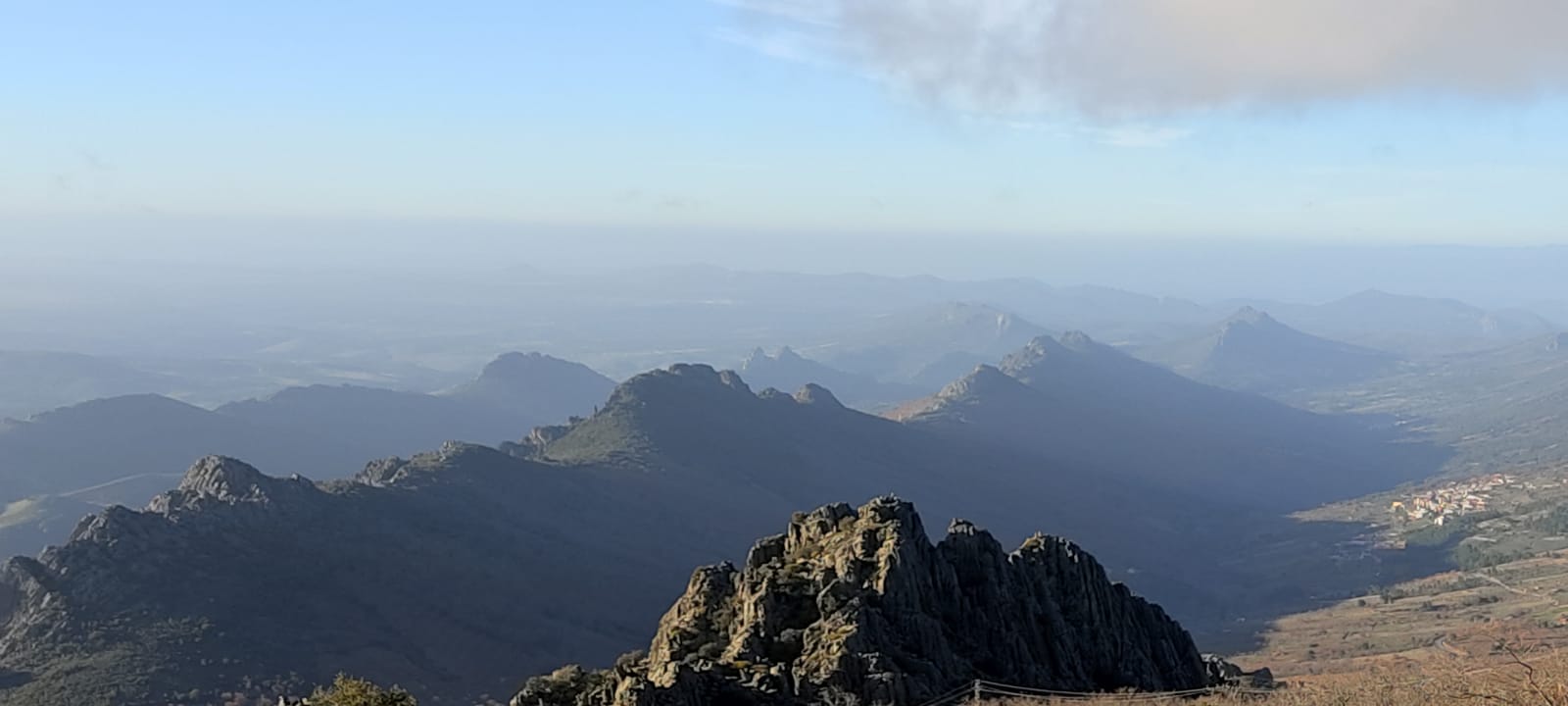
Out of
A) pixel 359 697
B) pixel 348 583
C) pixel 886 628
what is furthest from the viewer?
pixel 348 583

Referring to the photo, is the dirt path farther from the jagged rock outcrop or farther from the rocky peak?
the rocky peak

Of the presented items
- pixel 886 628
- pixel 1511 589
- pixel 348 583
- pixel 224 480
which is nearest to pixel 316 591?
pixel 348 583

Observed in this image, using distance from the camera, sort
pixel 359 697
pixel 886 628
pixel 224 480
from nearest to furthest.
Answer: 1. pixel 359 697
2. pixel 886 628
3. pixel 224 480

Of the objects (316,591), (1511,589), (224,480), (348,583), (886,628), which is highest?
(886,628)

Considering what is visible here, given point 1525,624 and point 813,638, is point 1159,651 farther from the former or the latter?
point 1525,624

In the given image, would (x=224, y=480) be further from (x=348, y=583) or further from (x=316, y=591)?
(x=316, y=591)

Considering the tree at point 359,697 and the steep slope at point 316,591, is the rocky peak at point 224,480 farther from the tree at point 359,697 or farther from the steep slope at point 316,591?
the tree at point 359,697

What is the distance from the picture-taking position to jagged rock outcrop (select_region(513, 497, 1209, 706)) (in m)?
42.8

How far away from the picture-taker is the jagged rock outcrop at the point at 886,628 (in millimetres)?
42812

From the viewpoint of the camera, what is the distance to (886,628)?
47.5 m

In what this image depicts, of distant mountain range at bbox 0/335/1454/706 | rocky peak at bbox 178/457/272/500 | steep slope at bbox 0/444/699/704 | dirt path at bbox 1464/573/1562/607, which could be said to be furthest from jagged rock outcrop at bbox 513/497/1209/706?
dirt path at bbox 1464/573/1562/607

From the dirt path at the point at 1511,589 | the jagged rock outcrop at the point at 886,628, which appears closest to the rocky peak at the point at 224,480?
the jagged rock outcrop at the point at 886,628

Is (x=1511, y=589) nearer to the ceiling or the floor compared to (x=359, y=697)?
nearer to the floor

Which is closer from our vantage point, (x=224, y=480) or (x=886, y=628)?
(x=886, y=628)
